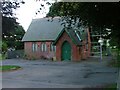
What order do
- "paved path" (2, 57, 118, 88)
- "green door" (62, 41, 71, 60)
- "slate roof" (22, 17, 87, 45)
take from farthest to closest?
"slate roof" (22, 17, 87, 45) < "green door" (62, 41, 71, 60) < "paved path" (2, 57, 118, 88)

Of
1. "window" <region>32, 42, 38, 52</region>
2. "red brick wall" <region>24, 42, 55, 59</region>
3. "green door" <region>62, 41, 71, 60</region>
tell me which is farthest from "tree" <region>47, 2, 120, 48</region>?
"window" <region>32, 42, 38, 52</region>

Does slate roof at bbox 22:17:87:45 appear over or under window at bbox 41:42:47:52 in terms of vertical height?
Answer: over

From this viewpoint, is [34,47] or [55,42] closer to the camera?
[55,42]

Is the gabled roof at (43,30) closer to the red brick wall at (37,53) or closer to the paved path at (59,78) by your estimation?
the red brick wall at (37,53)

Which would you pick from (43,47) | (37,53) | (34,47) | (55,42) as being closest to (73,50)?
(55,42)

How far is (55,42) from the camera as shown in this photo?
4909 centimetres

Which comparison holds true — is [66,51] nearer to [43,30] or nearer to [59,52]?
[59,52]

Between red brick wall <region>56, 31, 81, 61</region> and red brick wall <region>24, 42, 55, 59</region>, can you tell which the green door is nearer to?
red brick wall <region>56, 31, 81, 61</region>

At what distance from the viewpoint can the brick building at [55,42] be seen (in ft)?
157

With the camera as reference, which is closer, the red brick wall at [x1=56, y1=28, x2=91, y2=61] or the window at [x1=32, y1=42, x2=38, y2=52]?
the red brick wall at [x1=56, y1=28, x2=91, y2=61]

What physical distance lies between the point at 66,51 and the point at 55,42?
216 centimetres

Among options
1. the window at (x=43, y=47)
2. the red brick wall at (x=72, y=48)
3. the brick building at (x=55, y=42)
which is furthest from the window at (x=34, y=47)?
the red brick wall at (x=72, y=48)

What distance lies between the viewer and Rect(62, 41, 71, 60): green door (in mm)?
48500

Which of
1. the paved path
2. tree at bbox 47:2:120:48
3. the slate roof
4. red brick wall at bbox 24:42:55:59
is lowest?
the paved path
